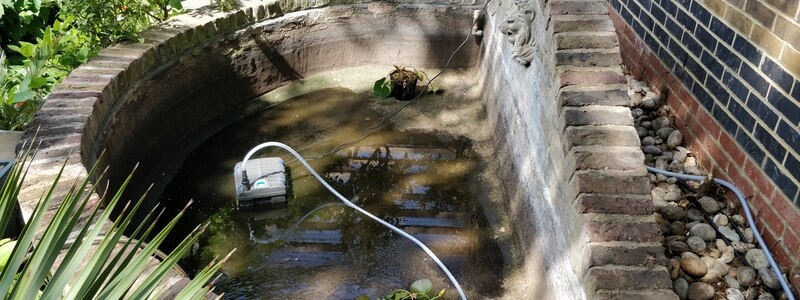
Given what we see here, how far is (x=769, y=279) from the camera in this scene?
2.25m

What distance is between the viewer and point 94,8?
3461 millimetres

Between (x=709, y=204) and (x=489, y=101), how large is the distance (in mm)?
1925

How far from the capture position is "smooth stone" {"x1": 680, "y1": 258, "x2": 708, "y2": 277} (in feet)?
7.66

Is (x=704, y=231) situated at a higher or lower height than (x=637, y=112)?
lower

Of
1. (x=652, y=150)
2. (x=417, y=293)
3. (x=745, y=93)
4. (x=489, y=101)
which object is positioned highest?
(x=745, y=93)

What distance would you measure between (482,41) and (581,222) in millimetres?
2911

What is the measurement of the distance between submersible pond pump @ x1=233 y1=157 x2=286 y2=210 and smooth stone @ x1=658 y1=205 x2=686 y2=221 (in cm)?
184

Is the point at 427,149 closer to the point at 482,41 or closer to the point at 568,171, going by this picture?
the point at 482,41

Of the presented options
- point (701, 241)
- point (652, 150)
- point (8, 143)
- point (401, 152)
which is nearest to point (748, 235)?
point (701, 241)

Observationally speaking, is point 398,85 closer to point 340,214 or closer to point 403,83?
point 403,83

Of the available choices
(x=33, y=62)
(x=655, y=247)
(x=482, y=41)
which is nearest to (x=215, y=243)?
(x=33, y=62)

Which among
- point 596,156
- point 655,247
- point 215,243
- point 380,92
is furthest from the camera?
point 380,92

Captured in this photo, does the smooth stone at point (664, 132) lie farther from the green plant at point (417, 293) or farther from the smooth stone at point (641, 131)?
the green plant at point (417, 293)

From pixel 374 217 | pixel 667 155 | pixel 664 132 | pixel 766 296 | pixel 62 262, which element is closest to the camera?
pixel 62 262
